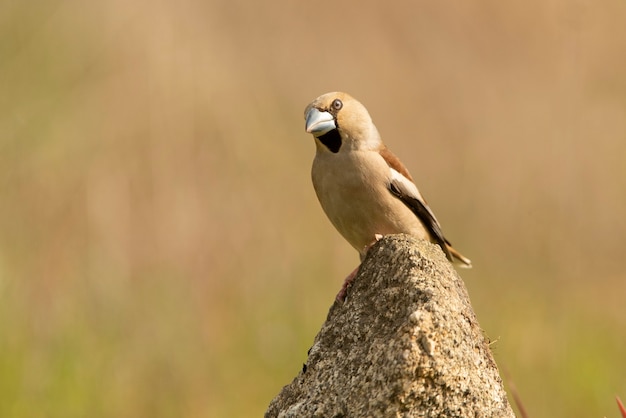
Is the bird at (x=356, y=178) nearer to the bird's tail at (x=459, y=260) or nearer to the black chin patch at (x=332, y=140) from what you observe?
the black chin patch at (x=332, y=140)

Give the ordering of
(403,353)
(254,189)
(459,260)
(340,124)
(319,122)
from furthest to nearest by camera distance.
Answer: (254,189), (459,260), (340,124), (319,122), (403,353)

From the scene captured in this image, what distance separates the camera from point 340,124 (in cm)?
534

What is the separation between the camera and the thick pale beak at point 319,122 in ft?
16.8

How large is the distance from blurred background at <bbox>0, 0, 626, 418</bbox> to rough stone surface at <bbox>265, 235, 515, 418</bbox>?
158 inches

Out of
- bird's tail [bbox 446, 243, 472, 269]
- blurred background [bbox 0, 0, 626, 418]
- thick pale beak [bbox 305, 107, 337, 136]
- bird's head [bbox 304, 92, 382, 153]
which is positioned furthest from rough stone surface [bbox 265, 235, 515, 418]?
blurred background [bbox 0, 0, 626, 418]

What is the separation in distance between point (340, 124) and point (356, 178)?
27 cm

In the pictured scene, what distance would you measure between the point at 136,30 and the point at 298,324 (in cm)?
272

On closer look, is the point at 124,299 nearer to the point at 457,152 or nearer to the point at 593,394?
the point at 593,394

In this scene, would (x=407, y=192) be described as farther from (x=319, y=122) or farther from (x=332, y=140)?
(x=319, y=122)

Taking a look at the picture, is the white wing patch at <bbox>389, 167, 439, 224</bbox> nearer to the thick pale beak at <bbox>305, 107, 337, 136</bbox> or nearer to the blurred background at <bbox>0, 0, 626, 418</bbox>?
the thick pale beak at <bbox>305, 107, 337, 136</bbox>

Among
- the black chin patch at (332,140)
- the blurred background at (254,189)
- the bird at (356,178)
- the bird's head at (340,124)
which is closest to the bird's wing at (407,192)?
the bird at (356,178)

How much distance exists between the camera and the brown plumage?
5227mm

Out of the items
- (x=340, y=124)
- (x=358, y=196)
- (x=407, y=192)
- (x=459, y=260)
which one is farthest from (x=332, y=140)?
(x=459, y=260)

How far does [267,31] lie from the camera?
11.1 m
